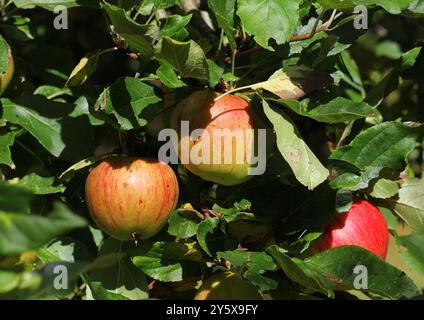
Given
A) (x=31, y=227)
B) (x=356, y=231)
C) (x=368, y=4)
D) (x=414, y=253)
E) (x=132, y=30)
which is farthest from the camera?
(x=356, y=231)

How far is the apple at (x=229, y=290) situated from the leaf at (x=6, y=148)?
1.22 ft

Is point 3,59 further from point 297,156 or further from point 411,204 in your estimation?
point 411,204

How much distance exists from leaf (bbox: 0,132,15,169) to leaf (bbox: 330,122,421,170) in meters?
0.52

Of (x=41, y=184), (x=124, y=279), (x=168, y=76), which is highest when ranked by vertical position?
(x=168, y=76)

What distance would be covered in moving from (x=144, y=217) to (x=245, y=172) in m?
0.17

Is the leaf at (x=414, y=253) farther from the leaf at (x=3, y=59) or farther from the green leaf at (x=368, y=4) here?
the leaf at (x=3, y=59)

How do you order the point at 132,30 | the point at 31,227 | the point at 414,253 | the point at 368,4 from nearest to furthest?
the point at 31,227 → the point at 414,253 → the point at 132,30 → the point at 368,4

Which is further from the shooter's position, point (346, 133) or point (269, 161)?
point (346, 133)

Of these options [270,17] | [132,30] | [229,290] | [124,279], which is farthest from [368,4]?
[124,279]

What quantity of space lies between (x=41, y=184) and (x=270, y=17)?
496 millimetres

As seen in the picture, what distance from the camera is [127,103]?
115 cm

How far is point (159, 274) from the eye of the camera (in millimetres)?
1203

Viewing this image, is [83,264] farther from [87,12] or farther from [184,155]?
[87,12]
